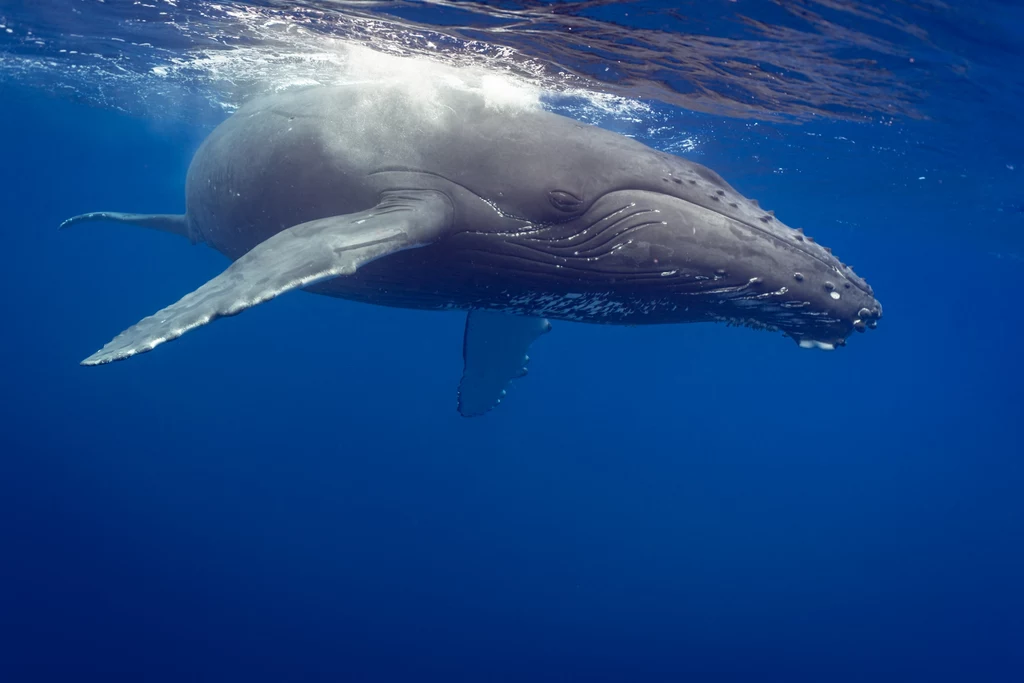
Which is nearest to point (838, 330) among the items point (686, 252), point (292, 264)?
point (686, 252)

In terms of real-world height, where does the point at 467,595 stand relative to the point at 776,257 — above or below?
below

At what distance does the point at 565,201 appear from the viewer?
6.21 meters

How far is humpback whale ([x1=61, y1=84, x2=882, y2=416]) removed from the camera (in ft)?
18.8

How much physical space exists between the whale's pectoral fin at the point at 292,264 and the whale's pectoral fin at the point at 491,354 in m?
4.60

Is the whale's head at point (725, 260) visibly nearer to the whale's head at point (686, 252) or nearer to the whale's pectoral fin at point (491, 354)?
the whale's head at point (686, 252)

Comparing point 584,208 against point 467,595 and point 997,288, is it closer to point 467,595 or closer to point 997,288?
point 467,595

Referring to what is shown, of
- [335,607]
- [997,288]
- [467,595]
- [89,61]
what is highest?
[89,61]

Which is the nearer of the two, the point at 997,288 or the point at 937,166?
the point at 937,166

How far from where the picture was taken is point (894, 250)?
5166 cm

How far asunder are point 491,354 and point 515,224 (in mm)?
5027

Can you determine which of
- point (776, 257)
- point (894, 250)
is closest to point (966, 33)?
point (776, 257)

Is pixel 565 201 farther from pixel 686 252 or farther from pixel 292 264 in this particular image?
pixel 292 264

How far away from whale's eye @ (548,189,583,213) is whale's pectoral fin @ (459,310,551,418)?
13.8 feet

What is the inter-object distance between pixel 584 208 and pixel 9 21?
70.6 ft
